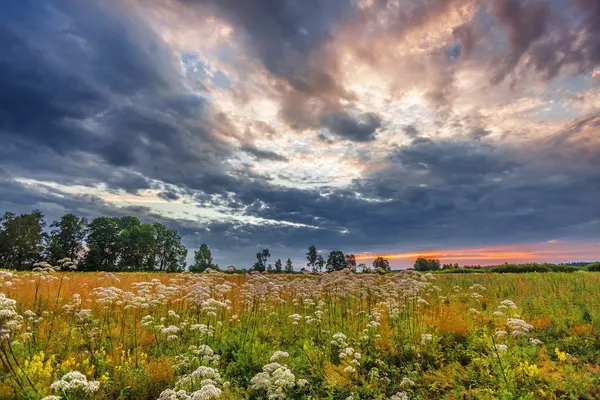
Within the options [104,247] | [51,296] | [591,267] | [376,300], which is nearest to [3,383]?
[51,296]

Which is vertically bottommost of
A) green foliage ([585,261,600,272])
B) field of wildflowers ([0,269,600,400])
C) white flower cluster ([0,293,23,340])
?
field of wildflowers ([0,269,600,400])

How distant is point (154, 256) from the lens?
96.4 metres

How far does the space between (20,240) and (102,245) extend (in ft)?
58.4

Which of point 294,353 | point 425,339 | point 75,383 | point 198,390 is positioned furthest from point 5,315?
point 425,339

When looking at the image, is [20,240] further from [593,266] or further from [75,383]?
[593,266]

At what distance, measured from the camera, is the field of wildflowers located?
6.01m

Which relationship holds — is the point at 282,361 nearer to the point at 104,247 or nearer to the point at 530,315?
the point at 530,315

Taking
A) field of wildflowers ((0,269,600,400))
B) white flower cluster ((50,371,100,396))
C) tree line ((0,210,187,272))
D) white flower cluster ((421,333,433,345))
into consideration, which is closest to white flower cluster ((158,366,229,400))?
Result: field of wildflowers ((0,269,600,400))

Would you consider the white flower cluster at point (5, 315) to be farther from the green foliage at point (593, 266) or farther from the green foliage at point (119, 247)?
the green foliage at point (119, 247)

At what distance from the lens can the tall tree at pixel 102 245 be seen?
83.4 meters

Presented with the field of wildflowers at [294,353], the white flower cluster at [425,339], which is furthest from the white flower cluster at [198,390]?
the white flower cluster at [425,339]

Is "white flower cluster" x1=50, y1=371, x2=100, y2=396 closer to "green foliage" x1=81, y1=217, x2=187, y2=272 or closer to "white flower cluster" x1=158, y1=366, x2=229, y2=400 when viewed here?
"white flower cluster" x1=158, y1=366, x2=229, y2=400

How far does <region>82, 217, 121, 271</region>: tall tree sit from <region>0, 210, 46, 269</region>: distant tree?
10.6 m

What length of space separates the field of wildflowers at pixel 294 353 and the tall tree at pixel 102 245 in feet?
273
